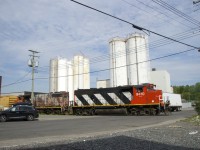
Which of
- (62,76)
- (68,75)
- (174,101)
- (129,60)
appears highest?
(129,60)

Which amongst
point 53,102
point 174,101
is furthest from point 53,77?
point 174,101

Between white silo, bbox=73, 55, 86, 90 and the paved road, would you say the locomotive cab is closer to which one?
the paved road

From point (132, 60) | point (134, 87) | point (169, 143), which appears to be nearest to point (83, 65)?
point (132, 60)

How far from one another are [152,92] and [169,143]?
24826 mm

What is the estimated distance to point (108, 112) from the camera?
39000mm

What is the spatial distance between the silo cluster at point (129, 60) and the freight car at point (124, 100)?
751 centimetres

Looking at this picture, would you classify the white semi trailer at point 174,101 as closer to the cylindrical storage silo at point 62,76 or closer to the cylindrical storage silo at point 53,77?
the cylindrical storage silo at point 62,76

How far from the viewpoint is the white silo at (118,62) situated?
151 feet

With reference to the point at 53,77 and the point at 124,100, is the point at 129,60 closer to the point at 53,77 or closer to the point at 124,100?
the point at 124,100

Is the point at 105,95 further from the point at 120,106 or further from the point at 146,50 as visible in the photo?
the point at 146,50

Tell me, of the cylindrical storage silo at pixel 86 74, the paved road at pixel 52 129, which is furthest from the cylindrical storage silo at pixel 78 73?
the paved road at pixel 52 129

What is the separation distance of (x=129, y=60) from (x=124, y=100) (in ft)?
32.5

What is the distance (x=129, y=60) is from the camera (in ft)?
149

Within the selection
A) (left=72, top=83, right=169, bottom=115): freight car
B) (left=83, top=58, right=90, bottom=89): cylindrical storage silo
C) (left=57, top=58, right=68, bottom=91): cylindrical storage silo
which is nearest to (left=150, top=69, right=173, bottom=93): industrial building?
(left=83, top=58, right=90, bottom=89): cylindrical storage silo
